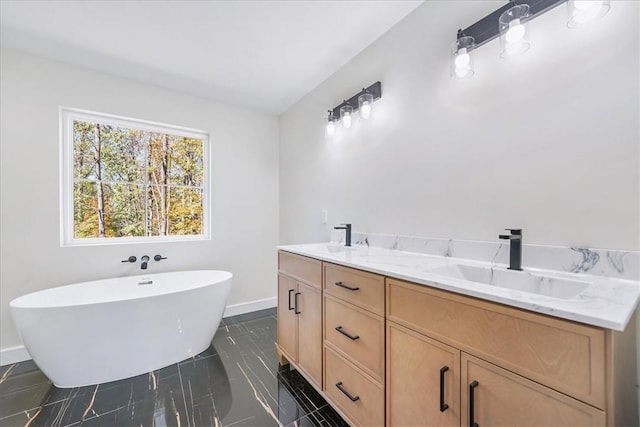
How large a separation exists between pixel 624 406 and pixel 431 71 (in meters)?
1.64

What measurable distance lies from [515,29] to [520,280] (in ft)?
3.51

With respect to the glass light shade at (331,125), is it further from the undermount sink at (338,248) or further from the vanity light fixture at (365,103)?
the undermount sink at (338,248)

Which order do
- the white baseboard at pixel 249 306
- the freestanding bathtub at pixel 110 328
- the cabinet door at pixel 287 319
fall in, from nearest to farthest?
the freestanding bathtub at pixel 110 328
the cabinet door at pixel 287 319
the white baseboard at pixel 249 306

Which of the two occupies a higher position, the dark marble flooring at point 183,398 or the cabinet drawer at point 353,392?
the cabinet drawer at point 353,392

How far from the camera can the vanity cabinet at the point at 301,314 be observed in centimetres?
161

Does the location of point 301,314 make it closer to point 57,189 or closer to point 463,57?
point 463,57

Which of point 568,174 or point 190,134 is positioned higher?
point 190,134

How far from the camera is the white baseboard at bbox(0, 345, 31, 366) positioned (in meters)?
2.07

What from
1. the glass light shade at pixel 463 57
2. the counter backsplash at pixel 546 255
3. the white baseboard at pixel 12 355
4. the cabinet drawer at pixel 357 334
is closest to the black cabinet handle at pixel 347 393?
the cabinet drawer at pixel 357 334

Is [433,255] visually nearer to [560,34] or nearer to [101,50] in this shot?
[560,34]

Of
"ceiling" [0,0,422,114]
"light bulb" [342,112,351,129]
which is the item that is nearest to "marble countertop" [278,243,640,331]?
"light bulb" [342,112,351,129]

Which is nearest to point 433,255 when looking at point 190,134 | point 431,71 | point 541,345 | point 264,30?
point 541,345

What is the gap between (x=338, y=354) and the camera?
1437mm

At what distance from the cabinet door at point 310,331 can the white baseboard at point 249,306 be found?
4.96 feet
